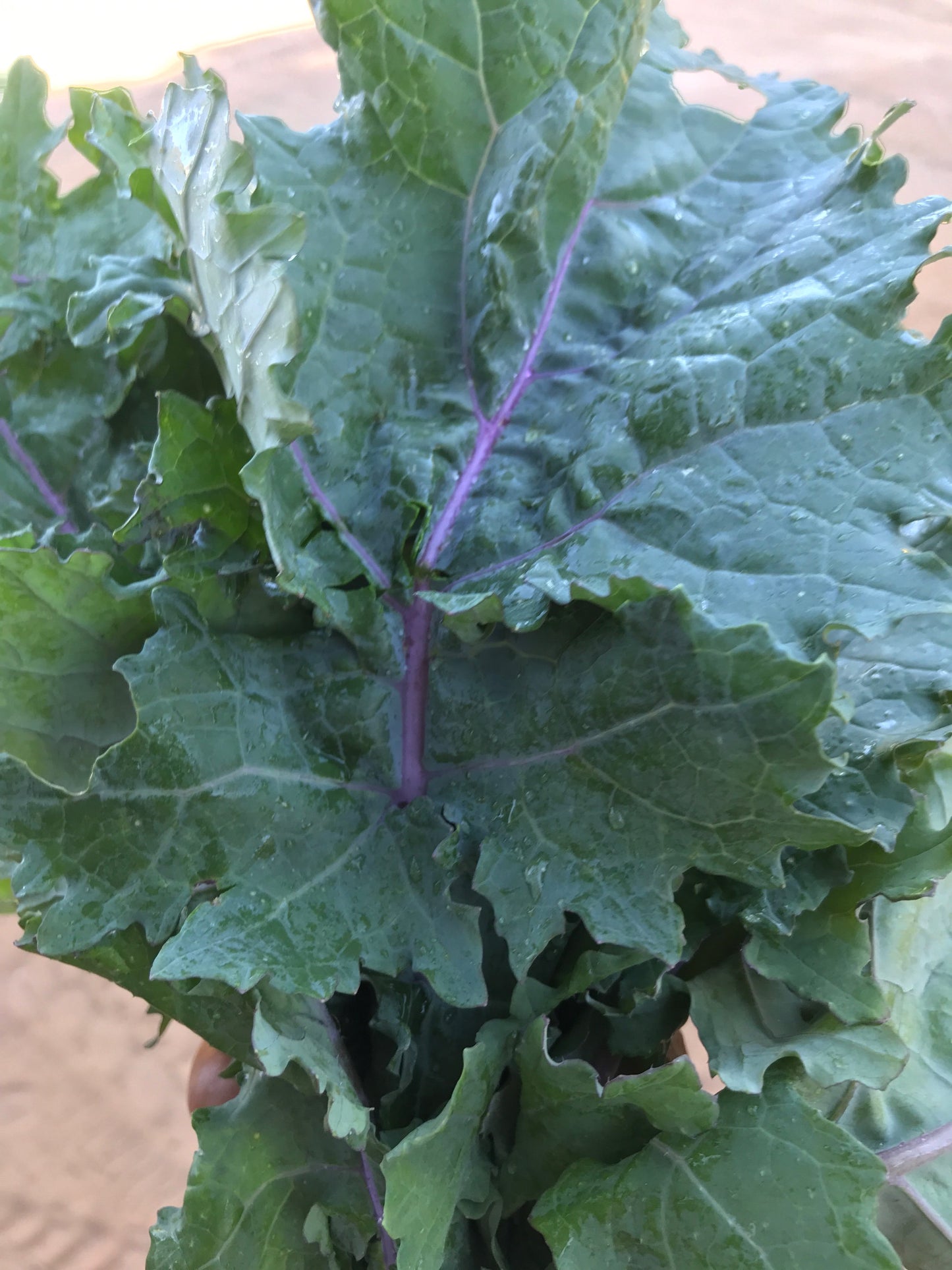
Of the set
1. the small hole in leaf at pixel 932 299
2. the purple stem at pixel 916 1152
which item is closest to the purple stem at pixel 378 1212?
the purple stem at pixel 916 1152

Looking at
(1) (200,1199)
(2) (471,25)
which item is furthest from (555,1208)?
(2) (471,25)

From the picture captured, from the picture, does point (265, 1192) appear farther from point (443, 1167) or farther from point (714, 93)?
point (714, 93)

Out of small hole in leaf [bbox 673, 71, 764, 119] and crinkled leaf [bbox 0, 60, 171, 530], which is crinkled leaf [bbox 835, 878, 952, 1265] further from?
small hole in leaf [bbox 673, 71, 764, 119]

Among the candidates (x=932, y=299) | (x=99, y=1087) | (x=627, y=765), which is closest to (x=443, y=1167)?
(x=627, y=765)

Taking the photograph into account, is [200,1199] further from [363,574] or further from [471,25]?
[471,25]

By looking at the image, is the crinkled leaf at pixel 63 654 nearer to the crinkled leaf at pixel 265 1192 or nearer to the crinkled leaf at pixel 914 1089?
the crinkled leaf at pixel 265 1192

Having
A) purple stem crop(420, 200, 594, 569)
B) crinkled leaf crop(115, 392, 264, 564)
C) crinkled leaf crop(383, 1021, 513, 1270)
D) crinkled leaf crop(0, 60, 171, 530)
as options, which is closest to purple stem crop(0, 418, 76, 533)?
crinkled leaf crop(0, 60, 171, 530)

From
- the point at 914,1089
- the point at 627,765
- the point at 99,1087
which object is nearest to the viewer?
the point at 627,765
